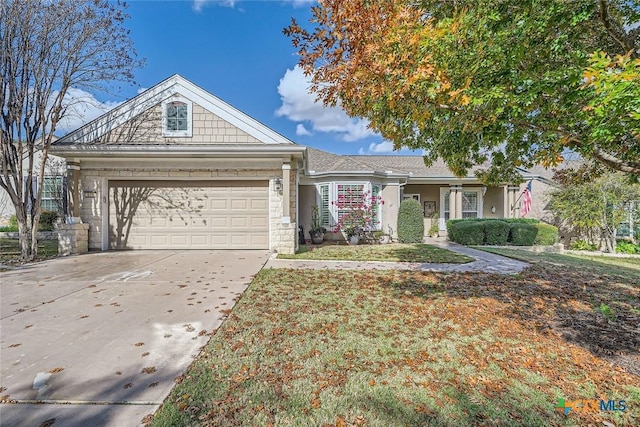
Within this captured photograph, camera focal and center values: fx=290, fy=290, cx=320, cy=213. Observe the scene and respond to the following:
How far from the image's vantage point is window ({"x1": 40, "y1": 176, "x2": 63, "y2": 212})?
527 inches

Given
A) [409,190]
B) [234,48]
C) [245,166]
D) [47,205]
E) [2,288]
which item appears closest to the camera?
[2,288]

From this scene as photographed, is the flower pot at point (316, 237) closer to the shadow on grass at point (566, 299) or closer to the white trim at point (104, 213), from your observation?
the shadow on grass at point (566, 299)

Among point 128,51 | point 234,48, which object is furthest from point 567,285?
point 128,51

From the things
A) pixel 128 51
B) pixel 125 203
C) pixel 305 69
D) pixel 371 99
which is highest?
pixel 128 51

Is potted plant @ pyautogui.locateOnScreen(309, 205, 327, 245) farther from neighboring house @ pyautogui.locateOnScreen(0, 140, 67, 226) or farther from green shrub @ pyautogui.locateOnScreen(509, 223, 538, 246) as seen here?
neighboring house @ pyautogui.locateOnScreen(0, 140, 67, 226)

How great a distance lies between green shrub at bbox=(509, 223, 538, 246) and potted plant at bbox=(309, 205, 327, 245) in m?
8.10

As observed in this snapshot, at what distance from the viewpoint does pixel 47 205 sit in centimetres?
1378

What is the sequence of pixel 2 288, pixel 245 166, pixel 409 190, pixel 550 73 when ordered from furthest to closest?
pixel 409 190, pixel 245 166, pixel 2 288, pixel 550 73

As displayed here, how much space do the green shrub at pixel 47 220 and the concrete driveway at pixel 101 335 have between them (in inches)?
332

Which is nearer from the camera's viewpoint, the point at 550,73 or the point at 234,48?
the point at 550,73

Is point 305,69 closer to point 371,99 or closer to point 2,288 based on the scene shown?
point 371,99

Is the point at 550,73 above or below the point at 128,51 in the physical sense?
below

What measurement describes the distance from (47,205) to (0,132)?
297 inches

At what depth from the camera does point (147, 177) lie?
31.6 feet
